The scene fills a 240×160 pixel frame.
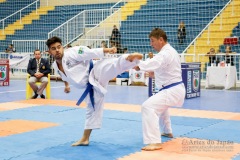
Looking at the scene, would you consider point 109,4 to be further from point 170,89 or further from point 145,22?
point 170,89

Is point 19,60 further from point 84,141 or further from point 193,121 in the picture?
point 84,141

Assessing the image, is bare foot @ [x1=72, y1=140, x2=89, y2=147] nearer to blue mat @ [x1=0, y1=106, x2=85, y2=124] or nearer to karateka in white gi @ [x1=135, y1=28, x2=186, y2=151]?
karateka in white gi @ [x1=135, y1=28, x2=186, y2=151]

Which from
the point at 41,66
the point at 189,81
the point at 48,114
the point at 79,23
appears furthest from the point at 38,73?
the point at 79,23

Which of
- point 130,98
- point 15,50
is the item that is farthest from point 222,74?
point 15,50

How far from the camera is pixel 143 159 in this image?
4934 mm

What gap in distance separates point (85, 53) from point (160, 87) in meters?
1.32

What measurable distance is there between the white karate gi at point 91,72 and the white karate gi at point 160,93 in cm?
47

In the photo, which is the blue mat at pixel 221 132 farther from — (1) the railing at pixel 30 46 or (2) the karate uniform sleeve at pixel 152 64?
(1) the railing at pixel 30 46

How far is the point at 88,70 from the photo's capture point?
18.4 ft

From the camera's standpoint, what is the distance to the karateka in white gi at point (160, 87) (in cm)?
543

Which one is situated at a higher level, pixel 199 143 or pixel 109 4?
pixel 109 4

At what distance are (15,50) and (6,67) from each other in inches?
257

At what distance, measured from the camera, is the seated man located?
463 inches

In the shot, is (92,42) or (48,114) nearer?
(48,114)
